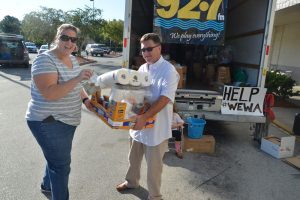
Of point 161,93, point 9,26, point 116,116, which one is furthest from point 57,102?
point 9,26

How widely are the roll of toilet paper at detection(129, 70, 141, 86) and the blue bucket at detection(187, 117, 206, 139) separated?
256 centimetres

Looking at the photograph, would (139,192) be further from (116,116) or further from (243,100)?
(243,100)

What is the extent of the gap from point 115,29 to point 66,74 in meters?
50.8

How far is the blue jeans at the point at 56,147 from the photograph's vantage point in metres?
2.46

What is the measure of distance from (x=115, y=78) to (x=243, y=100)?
322cm

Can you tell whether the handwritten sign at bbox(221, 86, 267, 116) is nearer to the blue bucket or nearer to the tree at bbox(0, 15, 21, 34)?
the blue bucket

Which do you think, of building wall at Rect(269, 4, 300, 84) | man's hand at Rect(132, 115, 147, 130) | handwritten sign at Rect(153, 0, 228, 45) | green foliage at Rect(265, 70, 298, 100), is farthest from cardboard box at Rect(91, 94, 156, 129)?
building wall at Rect(269, 4, 300, 84)

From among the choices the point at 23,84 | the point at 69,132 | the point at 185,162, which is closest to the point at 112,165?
the point at 185,162

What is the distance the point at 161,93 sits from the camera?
2.74 meters

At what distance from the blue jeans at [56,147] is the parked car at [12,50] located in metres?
17.2

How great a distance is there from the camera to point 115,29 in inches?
2024

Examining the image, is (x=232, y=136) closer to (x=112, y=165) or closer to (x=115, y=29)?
(x=112, y=165)

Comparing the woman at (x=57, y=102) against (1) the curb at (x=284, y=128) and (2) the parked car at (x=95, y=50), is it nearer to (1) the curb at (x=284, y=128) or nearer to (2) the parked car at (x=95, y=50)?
(1) the curb at (x=284, y=128)

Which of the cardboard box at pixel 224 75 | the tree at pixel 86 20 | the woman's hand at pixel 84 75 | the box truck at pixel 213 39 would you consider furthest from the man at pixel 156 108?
the tree at pixel 86 20
